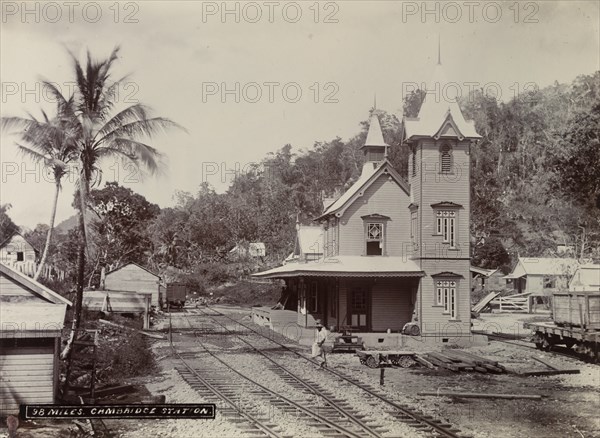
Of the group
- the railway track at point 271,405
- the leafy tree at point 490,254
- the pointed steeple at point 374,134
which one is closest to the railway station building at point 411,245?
the pointed steeple at point 374,134

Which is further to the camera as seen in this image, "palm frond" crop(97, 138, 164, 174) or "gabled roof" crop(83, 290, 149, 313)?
"gabled roof" crop(83, 290, 149, 313)

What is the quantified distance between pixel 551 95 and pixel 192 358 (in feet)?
100

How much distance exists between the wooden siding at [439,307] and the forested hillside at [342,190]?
1578 centimetres

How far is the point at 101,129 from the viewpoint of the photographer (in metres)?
15.9

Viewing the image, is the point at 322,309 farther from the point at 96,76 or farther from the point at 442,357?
the point at 96,76

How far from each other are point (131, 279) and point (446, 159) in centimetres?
2353

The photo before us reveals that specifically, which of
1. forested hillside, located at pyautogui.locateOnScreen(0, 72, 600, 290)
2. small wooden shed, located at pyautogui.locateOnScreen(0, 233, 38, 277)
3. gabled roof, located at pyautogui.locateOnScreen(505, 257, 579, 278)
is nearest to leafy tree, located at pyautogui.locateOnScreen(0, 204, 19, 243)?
small wooden shed, located at pyautogui.locateOnScreen(0, 233, 38, 277)

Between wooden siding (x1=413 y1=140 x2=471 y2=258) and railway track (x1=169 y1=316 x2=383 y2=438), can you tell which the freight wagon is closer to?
wooden siding (x1=413 y1=140 x2=471 y2=258)

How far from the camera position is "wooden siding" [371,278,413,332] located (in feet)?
91.8

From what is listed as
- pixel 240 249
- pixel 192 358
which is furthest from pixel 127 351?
pixel 240 249

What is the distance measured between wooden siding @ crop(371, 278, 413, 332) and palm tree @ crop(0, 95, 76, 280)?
622 inches

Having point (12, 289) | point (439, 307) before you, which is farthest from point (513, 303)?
point (12, 289)

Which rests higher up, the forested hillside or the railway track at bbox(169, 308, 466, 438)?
the forested hillside

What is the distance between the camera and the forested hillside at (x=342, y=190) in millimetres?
46188
